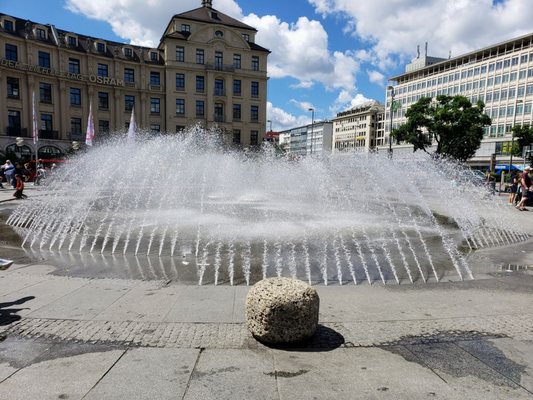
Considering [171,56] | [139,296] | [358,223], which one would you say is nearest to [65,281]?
[139,296]

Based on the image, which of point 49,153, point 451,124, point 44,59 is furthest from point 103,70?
point 451,124

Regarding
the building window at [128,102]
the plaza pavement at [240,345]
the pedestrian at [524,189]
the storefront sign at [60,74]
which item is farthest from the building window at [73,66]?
the plaza pavement at [240,345]

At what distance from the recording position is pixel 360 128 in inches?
5487

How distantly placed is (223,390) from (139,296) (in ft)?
9.20

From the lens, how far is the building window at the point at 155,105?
62.5 meters

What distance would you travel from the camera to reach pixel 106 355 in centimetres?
388

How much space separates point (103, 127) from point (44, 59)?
11956 mm

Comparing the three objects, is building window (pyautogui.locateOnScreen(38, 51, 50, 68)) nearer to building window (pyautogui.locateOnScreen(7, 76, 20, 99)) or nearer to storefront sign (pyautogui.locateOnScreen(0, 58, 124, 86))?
storefront sign (pyautogui.locateOnScreen(0, 58, 124, 86))

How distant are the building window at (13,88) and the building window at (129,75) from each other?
15.4 m

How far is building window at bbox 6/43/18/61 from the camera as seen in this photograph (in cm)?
4834

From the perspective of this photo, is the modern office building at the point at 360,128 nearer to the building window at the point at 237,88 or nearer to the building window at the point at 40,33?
the building window at the point at 237,88

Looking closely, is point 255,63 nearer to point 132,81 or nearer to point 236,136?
point 236,136

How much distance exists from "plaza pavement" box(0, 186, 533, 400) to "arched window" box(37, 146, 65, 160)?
53.3 metres

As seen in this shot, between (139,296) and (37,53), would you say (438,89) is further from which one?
(139,296)
